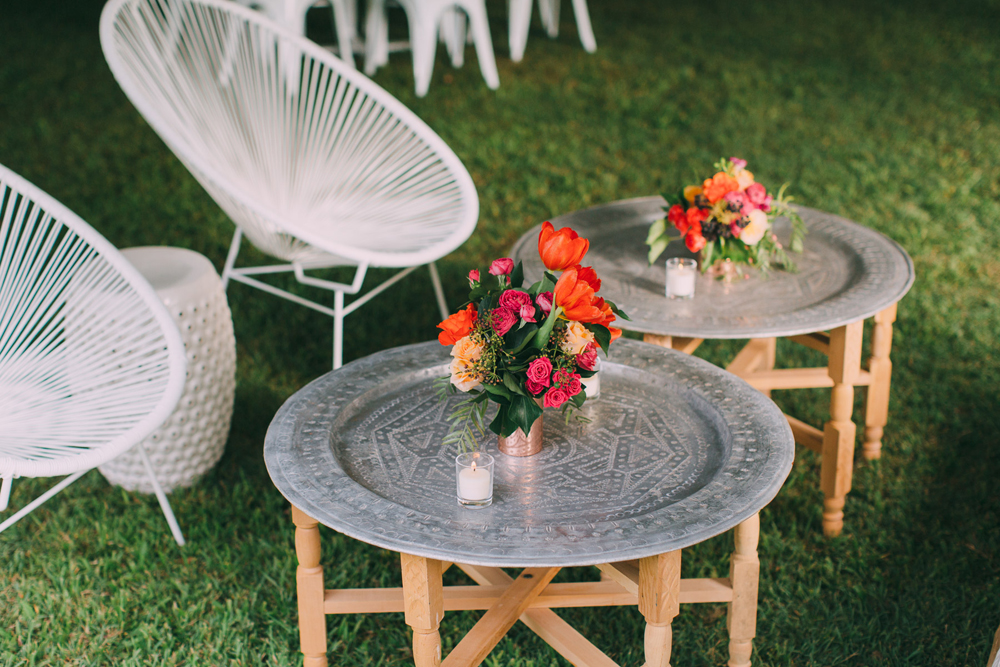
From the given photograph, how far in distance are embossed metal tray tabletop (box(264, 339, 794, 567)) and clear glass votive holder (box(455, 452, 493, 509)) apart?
2 cm

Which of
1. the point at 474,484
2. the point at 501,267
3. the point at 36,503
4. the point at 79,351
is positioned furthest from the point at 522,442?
the point at 79,351

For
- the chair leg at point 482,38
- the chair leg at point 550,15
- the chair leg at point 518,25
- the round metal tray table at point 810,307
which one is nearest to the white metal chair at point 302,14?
the chair leg at point 482,38

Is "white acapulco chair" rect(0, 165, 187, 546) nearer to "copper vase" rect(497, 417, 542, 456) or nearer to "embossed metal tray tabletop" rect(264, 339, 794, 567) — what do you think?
"embossed metal tray tabletop" rect(264, 339, 794, 567)

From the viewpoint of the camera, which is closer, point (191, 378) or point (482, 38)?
point (191, 378)

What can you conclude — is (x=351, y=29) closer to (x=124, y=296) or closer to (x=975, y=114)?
(x=975, y=114)

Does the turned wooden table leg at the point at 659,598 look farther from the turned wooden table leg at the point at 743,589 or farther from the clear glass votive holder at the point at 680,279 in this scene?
the clear glass votive holder at the point at 680,279

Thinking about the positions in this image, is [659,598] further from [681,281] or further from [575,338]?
[681,281]

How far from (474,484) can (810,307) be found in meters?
0.91

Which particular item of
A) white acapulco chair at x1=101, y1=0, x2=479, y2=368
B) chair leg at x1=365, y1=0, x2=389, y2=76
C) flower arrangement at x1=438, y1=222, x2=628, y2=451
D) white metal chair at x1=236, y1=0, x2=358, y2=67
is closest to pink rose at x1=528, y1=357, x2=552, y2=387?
flower arrangement at x1=438, y1=222, x2=628, y2=451

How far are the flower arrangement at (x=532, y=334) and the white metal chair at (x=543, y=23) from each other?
4.27 metres

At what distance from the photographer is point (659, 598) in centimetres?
124

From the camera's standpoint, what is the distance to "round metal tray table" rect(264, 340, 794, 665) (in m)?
1.19

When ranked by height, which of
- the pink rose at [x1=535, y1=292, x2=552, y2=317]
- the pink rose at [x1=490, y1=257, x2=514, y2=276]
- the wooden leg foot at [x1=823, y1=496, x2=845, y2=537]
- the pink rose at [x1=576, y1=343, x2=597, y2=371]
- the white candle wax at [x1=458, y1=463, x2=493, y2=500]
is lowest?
the wooden leg foot at [x1=823, y1=496, x2=845, y2=537]

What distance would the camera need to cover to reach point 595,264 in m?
2.09
